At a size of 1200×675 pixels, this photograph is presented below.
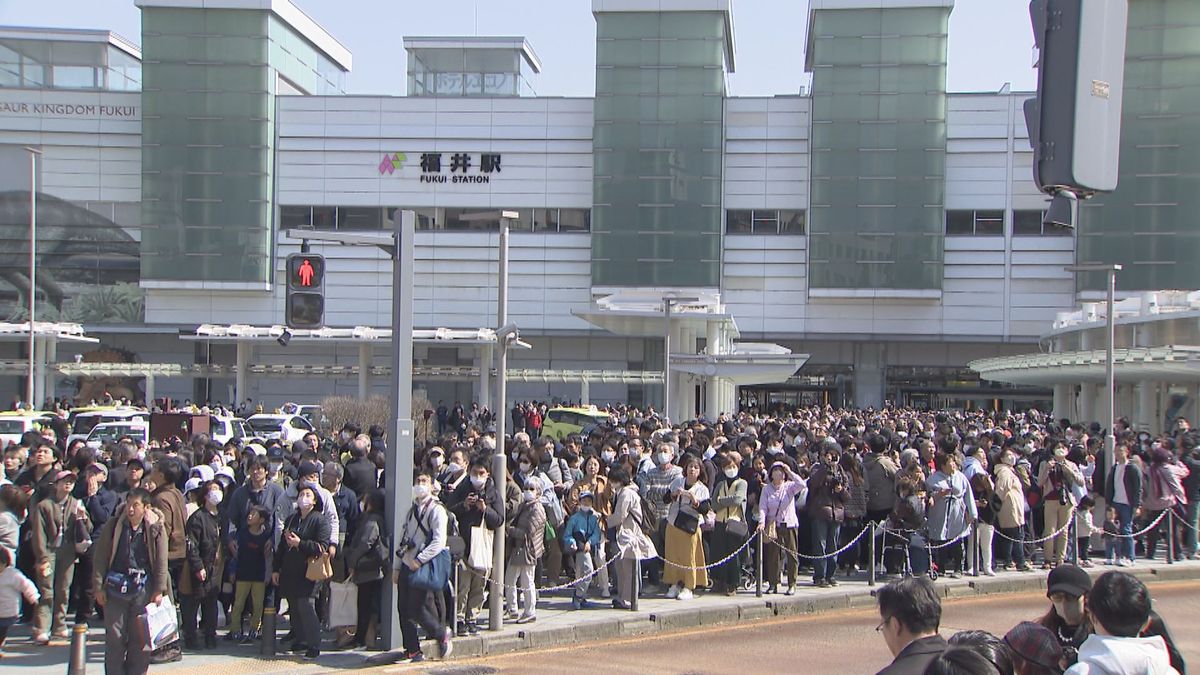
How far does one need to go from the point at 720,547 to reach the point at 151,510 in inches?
266

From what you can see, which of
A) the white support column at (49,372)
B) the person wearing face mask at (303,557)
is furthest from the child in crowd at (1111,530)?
the white support column at (49,372)

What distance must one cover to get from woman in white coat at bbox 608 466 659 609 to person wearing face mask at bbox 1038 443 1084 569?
6.23m

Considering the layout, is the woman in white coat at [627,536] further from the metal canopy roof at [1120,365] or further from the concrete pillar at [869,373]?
the concrete pillar at [869,373]

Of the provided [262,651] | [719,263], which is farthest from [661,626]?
[719,263]

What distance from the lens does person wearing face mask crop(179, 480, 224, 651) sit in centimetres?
1035

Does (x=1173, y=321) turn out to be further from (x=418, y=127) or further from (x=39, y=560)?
(x=418, y=127)

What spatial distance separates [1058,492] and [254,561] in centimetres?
1062

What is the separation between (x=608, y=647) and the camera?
11328 mm

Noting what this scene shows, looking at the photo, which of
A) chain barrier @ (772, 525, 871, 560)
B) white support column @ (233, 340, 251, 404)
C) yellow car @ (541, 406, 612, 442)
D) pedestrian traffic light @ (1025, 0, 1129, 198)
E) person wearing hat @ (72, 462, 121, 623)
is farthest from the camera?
white support column @ (233, 340, 251, 404)

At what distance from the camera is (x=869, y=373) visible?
5916 centimetres

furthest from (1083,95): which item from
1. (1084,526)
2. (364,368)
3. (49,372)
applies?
(49,372)

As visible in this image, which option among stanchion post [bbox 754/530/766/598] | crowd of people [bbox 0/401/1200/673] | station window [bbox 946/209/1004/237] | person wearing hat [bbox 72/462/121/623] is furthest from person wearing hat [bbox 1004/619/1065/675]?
station window [bbox 946/209/1004/237]

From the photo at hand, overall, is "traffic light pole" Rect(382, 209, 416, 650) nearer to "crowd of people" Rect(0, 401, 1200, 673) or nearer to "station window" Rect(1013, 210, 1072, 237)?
"crowd of people" Rect(0, 401, 1200, 673)

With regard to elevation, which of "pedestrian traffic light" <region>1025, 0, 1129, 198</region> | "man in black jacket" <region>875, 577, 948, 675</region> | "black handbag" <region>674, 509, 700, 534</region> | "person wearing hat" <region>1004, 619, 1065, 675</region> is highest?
"pedestrian traffic light" <region>1025, 0, 1129, 198</region>
